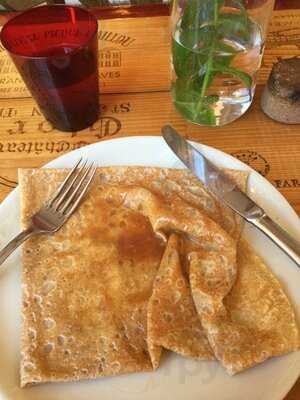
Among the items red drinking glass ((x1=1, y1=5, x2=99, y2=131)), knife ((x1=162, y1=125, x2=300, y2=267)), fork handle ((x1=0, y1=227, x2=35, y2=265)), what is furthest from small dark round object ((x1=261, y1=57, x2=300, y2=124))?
fork handle ((x1=0, y1=227, x2=35, y2=265))

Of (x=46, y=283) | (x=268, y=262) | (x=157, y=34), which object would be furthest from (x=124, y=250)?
(x=157, y=34)

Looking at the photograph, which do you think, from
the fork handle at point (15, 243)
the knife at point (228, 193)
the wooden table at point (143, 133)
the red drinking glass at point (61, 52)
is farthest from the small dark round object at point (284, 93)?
the fork handle at point (15, 243)

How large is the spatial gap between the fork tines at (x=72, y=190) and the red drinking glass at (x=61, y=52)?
7.9 inches

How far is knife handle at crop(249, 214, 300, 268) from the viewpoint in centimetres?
69

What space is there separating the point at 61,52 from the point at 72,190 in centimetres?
36

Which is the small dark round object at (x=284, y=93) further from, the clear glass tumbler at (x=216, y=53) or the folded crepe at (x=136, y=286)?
the folded crepe at (x=136, y=286)

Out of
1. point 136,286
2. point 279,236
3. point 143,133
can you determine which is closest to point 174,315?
point 136,286

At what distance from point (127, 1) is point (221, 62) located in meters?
1.03

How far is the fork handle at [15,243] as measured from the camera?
72cm

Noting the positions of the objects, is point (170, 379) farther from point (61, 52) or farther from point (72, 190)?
point (61, 52)

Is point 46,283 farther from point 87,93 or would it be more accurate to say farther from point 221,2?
point 221,2

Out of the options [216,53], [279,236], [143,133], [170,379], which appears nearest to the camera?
[170,379]

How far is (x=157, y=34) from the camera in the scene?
1.28 m

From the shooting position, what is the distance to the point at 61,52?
3.16 feet
